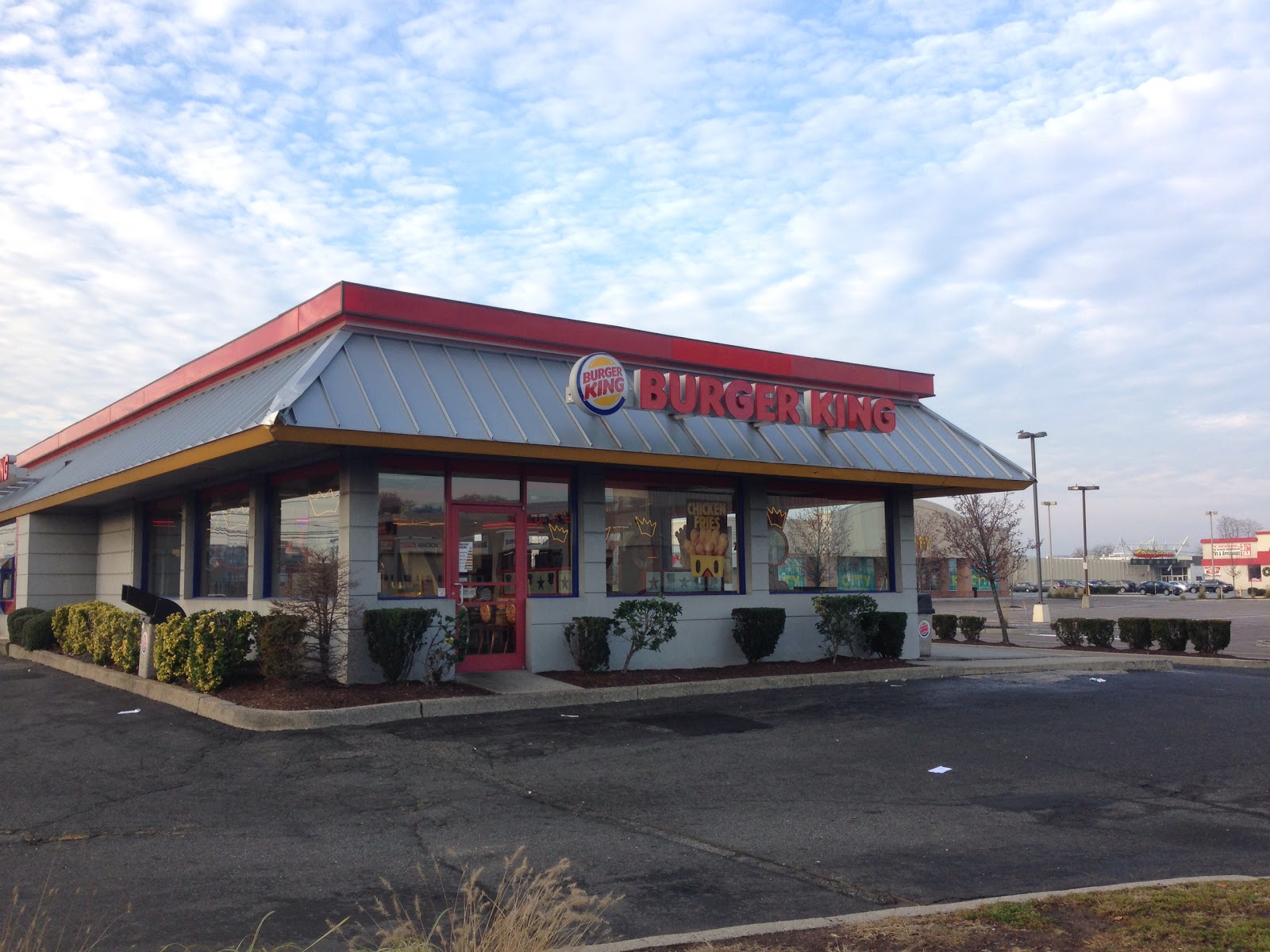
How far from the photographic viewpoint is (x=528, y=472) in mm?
16109

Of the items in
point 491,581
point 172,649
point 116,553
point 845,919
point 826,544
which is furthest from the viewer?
point 116,553

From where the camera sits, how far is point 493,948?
4336mm

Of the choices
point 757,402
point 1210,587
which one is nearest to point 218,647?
point 757,402

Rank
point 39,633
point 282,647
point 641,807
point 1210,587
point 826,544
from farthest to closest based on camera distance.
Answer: point 1210,587 → point 39,633 → point 826,544 → point 282,647 → point 641,807

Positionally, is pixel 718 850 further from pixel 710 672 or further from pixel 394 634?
pixel 710 672

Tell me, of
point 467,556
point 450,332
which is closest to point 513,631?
point 467,556

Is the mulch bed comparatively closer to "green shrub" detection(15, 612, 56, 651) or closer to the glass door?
the glass door

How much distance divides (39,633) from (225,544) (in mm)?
5180

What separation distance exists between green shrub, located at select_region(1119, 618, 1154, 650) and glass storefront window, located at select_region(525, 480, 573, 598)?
1478 centimetres

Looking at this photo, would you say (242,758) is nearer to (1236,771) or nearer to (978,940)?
(978,940)

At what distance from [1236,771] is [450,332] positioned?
37.8ft

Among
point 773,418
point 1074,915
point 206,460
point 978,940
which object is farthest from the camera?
point 773,418

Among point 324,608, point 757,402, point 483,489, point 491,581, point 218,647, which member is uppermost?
point 757,402

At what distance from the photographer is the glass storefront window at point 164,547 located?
20922 millimetres
